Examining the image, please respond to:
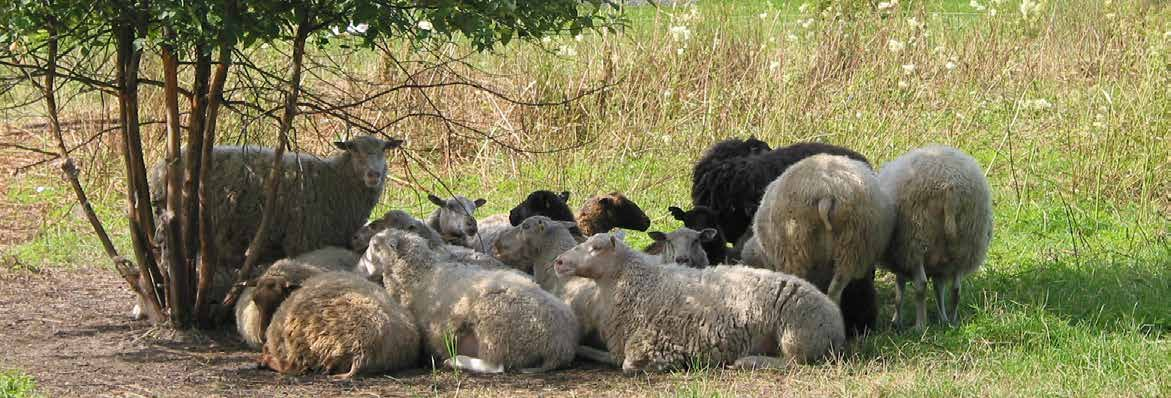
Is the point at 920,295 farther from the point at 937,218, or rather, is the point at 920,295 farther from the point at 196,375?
the point at 196,375

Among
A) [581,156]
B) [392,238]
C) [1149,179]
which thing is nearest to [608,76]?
[581,156]

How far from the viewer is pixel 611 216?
970 cm

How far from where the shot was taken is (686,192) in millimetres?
12125

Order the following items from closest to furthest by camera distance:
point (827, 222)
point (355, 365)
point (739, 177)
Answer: point (355, 365), point (827, 222), point (739, 177)

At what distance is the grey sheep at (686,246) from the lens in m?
8.05

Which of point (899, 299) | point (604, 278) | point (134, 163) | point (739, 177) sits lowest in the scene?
point (899, 299)

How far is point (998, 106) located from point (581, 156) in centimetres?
408

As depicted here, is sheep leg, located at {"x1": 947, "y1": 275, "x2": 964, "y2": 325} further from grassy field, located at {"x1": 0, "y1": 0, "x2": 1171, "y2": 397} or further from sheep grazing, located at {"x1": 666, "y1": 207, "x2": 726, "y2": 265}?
sheep grazing, located at {"x1": 666, "y1": 207, "x2": 726, "y2": 265}

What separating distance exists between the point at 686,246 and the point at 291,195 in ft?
8.22

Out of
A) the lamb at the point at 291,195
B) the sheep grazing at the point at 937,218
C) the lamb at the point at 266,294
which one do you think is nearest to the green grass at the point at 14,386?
the lamb at the point at 266,294

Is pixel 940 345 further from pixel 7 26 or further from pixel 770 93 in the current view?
pixel 770 93

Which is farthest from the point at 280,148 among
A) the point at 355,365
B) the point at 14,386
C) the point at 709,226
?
the point at 709,226

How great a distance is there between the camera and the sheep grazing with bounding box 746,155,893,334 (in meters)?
7.18

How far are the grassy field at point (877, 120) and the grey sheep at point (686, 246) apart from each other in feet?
3.73
